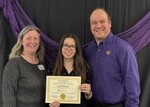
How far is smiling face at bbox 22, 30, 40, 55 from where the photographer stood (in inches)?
92.1

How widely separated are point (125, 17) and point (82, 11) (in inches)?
20.0

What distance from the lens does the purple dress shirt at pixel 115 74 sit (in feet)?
7.06

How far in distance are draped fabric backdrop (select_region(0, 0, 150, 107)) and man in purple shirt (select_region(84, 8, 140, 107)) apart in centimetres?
38

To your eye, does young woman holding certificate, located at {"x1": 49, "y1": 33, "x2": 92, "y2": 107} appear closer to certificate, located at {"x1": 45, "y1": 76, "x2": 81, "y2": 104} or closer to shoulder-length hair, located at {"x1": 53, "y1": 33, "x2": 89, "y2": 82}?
shoulder-length hair, located at {"x1": 53, "y1": 33, "x2": 89, "y2": 82}

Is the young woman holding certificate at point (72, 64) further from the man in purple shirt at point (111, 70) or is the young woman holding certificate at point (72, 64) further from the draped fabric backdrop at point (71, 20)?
the draped fabric backdrop at point (71, 20)

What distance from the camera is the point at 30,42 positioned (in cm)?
234

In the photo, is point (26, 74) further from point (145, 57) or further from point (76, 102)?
point (145, 57)

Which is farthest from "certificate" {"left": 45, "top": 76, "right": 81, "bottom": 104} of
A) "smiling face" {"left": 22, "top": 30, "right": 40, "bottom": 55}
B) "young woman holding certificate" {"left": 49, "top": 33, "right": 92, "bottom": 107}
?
"smiling face" {"left": 22, "top": 30, "right": 40, "bottom": 55}

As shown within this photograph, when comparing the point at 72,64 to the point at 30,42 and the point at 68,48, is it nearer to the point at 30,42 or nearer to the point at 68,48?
the point at 68,48

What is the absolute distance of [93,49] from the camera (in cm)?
248

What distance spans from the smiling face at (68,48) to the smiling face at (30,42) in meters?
0.29

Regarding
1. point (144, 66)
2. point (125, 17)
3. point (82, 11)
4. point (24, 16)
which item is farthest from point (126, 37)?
point (24, 16)

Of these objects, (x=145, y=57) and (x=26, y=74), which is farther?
(x=145, y=57)

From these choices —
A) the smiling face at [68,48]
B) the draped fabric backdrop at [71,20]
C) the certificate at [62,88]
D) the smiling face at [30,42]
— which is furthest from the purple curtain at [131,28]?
the certificate at [62,88]
